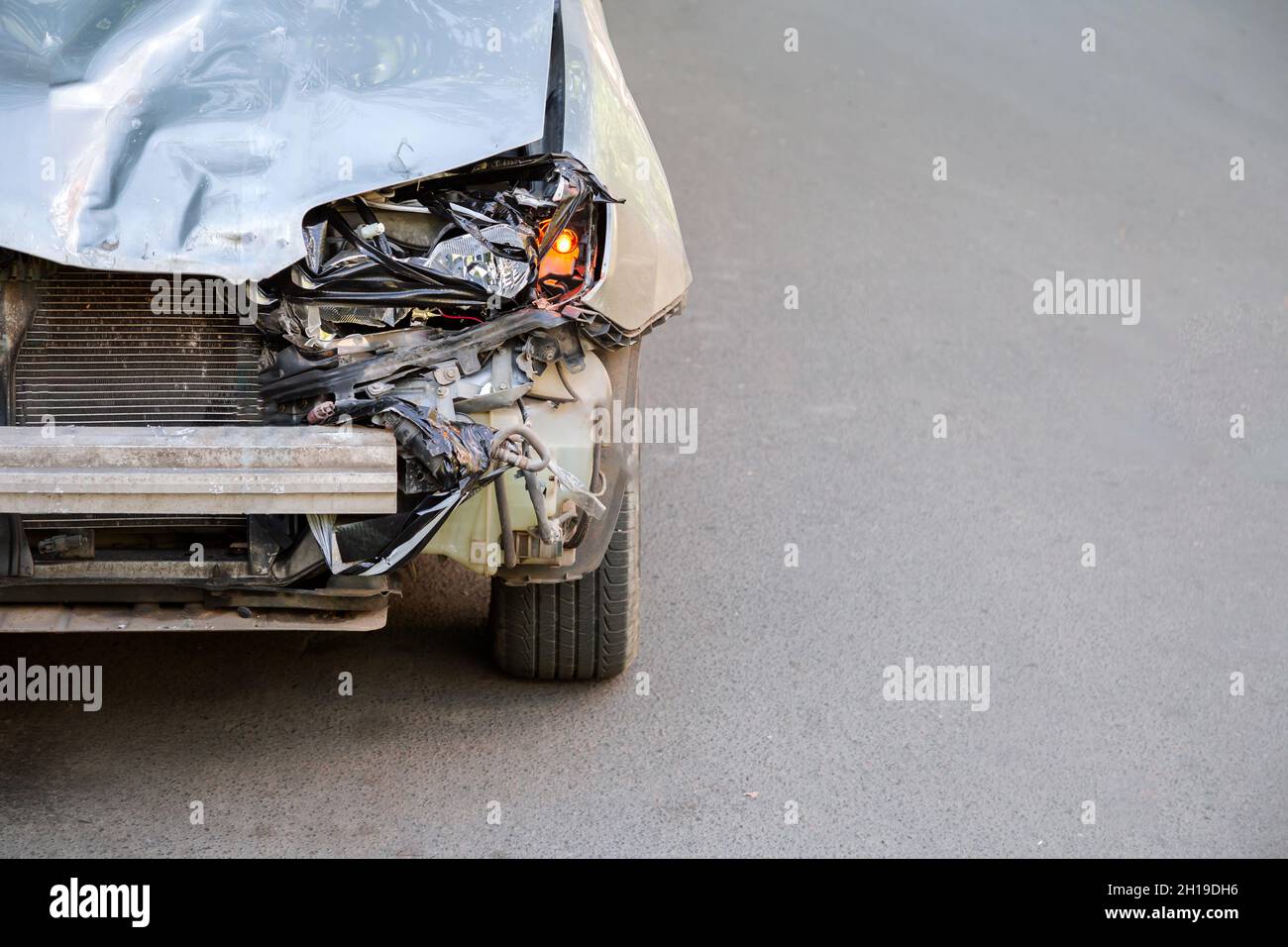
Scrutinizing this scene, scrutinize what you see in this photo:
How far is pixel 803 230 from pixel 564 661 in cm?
427

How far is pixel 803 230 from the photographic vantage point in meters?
8.13

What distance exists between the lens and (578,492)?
12.0ft

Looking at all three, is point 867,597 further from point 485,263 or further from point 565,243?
point 485,263

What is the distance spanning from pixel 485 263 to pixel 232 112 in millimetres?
755

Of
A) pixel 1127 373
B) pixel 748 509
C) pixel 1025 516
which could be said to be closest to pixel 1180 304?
pixel 1127 373

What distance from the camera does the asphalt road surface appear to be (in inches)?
156

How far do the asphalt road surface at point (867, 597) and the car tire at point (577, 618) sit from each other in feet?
0.42

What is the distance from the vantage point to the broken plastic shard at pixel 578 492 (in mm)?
3607

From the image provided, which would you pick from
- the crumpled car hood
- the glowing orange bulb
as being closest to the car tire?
the glowing orange bulb
